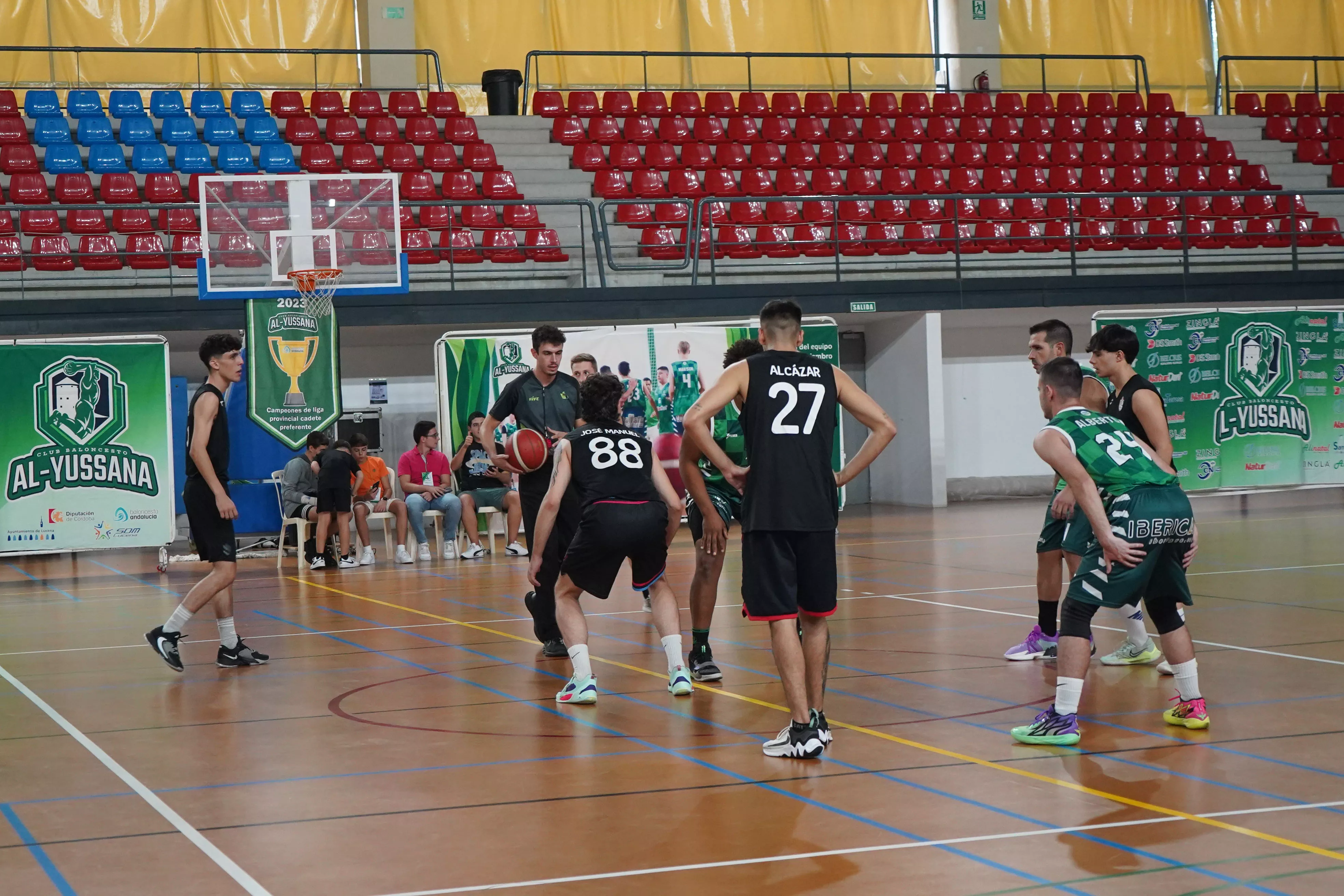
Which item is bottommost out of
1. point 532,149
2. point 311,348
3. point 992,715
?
point 992,715

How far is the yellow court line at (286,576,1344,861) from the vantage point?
3.92m

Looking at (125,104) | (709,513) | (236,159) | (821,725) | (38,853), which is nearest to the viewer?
(38,853)

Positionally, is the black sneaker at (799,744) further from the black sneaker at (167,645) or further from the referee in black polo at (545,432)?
the black sneaker at (167,645)

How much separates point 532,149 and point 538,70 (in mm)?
3144

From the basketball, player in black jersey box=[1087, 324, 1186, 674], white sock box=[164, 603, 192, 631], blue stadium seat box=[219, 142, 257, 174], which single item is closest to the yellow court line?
the basketball

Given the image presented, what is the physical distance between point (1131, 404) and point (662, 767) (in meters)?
2.97

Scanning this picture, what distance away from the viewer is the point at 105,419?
14.5 metres

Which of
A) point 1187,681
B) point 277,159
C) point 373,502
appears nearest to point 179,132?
point 277,159

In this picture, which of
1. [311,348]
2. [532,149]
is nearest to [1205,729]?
[311,348]

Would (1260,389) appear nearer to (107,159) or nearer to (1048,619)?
(1048,619)

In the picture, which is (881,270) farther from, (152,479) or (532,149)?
(152,479)

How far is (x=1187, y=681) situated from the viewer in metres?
5.41

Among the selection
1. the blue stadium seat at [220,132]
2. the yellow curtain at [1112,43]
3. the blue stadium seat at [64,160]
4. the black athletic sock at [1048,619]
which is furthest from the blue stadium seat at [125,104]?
the black athletic sock at [1048,619]

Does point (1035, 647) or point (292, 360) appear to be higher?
point (292, 360)
